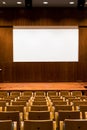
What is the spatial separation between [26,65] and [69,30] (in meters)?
3.80

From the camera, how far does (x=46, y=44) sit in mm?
20281

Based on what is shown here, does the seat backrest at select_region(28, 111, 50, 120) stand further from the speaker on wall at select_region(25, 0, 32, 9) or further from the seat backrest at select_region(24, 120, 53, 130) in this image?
the speaker on wall at select_region(25, 0, 32, 9)

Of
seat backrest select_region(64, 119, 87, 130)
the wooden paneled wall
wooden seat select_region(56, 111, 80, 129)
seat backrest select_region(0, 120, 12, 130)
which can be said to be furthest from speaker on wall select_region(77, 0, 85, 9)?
seat backrest select_region(0, 120, 12, 130)

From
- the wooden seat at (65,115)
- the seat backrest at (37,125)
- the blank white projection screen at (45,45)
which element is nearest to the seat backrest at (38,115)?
the wooden seat at (65,115)

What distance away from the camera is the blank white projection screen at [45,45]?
2020cm

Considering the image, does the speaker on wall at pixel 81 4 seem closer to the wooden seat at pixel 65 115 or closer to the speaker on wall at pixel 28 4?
the speaker on wall at pixel 28 4

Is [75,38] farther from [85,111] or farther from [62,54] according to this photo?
[85,111]

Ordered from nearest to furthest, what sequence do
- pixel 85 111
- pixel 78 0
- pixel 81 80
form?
pixel 85 111 < pixel 78 0 < pixel 81 80

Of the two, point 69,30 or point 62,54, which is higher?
point 69,30

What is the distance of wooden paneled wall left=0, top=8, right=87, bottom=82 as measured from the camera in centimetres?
2006

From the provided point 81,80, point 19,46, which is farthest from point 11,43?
point 81,80

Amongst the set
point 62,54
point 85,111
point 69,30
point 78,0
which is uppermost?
point 78,0

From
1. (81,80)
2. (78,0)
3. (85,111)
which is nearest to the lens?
(85,111)

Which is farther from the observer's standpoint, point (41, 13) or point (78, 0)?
point (41, 13)
